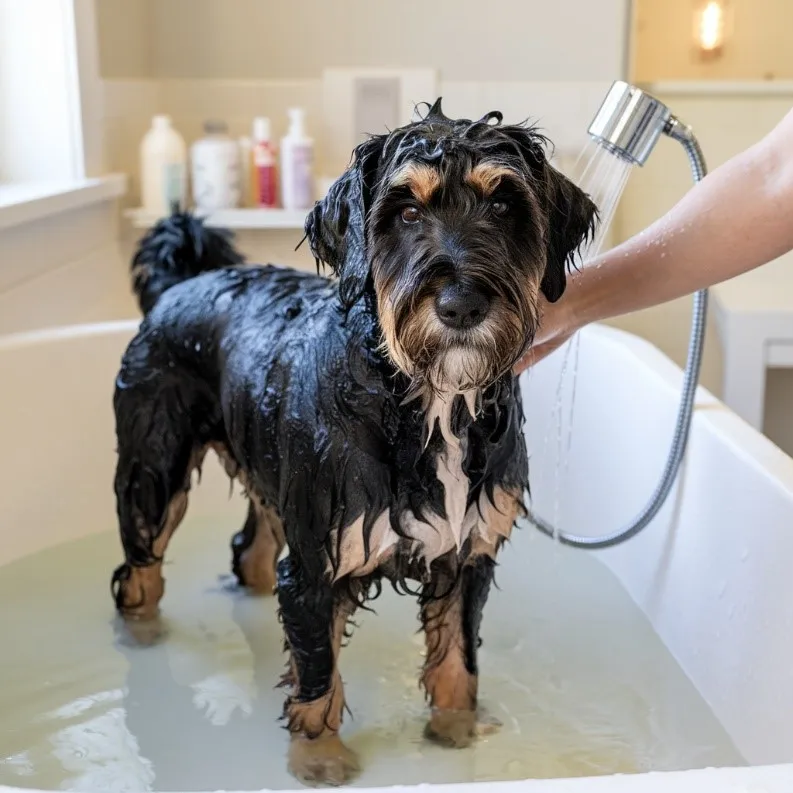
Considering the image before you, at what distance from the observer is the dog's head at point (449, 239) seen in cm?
124

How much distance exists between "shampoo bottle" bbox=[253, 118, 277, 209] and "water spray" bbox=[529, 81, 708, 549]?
151 centimetres

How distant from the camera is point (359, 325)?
1.45m

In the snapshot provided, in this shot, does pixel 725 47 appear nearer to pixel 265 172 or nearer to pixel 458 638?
pixel 265 172

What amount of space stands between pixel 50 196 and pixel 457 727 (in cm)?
173

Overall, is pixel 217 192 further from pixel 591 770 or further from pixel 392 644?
pixel 591 770

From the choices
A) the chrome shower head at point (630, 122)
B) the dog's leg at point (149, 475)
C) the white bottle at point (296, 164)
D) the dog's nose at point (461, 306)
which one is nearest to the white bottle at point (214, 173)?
the white bottle at point (296, 164)

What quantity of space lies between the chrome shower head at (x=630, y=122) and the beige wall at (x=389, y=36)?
1.67 meters

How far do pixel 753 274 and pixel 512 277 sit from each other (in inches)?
96.8

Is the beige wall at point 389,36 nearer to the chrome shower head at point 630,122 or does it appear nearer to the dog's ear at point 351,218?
the chrome shower head at point 630,122

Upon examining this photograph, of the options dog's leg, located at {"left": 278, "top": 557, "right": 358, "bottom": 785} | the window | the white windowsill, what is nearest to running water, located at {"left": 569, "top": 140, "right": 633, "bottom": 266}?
dog's leg, located at {"left": 278, "top": 557, "right": 358, "bottom": 785}

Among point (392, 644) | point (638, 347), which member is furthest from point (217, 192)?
point (392, 644)

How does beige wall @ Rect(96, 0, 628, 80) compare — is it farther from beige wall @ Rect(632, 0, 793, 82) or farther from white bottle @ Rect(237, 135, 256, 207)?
beige wall @ Rect(632, 0, 793, 82)

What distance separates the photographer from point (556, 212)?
56.3 inches

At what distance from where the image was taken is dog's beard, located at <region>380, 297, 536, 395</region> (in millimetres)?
1253
